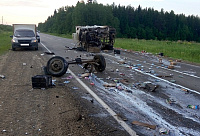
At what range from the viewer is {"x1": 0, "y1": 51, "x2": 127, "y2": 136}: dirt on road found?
420 centimetres

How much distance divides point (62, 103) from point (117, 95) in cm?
169

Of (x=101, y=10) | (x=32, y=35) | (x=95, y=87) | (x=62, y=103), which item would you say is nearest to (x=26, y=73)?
(x=95, y=87)

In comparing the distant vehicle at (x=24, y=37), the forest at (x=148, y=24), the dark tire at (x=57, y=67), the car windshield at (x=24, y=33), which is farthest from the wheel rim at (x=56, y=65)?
the forest at (x=148, y=24)

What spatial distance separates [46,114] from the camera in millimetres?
5031

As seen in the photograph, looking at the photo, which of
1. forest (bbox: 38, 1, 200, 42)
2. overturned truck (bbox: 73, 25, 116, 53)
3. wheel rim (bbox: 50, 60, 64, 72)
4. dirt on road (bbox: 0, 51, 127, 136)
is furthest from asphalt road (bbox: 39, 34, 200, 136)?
forest (bbox: 38, 1, 200, 42)

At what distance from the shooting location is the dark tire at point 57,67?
902 centimetres

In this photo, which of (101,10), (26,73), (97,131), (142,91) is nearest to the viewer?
(97,131)

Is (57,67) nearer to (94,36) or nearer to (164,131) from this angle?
(164,131)

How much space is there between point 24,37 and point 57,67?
12.7 meters

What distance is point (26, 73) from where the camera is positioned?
9.70m

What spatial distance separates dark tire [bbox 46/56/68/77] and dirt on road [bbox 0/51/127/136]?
5.30 ft

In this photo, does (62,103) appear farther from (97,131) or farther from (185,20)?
(185,20)

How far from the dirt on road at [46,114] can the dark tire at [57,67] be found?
1.61 metres

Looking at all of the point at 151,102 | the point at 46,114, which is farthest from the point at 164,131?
the point at 46,114
